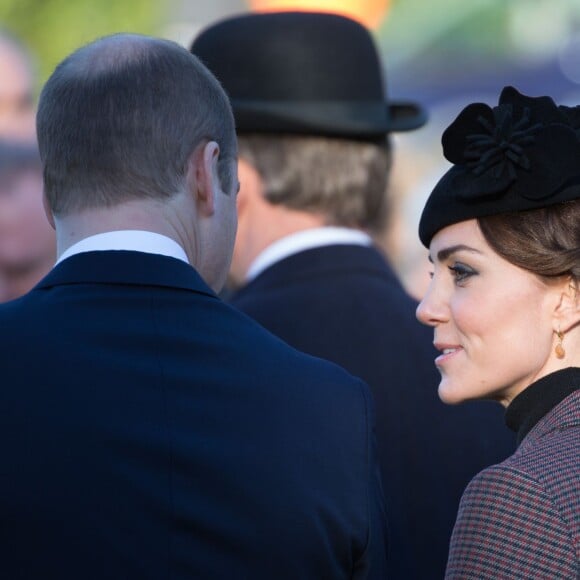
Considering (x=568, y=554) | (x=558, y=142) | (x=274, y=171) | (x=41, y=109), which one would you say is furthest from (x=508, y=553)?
(x=274, y=171)

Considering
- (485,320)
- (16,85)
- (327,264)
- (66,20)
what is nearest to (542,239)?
(485,320)

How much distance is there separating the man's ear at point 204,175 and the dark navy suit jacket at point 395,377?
1.09 meters

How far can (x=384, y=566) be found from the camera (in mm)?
2240

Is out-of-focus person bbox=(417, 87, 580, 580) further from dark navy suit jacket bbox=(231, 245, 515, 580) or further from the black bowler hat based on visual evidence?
the black bowler hat

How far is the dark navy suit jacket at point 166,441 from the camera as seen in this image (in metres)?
1.98

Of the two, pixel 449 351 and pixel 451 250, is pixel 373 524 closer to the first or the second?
pixel 449 351

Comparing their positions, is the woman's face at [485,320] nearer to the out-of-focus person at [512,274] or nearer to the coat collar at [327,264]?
the out-of-focus person at [512,274]

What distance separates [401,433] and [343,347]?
0.91 ft

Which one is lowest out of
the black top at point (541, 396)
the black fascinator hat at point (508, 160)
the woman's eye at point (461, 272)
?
the black top at point (541, 396)

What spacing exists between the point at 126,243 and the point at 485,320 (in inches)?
30.8

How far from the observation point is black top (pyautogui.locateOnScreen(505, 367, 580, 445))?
2500 millimetres

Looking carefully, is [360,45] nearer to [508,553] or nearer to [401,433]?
[401,433]

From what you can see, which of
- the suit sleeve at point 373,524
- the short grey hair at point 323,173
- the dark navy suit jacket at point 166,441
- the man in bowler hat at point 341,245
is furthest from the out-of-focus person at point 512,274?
the short grey hair at point 323,173

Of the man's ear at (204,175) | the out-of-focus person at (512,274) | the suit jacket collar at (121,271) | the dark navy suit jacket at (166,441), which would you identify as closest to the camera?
the dark navy suit jacket at (166,441)
